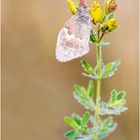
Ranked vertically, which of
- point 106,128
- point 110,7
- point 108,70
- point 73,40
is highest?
point 110,7

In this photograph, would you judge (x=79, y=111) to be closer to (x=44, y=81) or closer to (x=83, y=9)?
(x=44, y=81)

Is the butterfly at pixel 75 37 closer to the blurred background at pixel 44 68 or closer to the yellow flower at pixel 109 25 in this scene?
the yellow flower at pixel 109 25

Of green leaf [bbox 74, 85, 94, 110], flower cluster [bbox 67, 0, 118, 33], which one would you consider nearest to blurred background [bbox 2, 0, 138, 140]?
green leaf [bbox 74, 85, 94, 110]

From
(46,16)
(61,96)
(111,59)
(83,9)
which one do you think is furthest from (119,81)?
(83,9)

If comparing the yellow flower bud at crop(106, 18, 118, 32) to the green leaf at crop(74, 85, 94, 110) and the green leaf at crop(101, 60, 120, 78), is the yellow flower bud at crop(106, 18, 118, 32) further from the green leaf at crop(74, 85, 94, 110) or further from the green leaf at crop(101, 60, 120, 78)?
the green leaf at crop(74, 85, 94, 110)

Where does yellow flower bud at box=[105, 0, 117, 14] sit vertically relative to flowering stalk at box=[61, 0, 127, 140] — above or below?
above

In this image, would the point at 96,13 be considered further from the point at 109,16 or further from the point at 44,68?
the point at 44,68

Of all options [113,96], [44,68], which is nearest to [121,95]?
[113,96]
